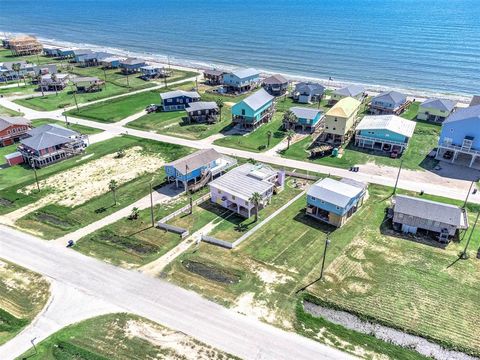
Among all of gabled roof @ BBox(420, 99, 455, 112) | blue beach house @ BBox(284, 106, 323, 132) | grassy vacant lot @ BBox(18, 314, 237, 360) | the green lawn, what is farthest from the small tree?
gabled roof @ BBox(420, 99, 455, 112)

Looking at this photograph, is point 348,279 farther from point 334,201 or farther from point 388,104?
point 388,104

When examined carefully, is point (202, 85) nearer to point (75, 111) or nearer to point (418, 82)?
point (75, 111)

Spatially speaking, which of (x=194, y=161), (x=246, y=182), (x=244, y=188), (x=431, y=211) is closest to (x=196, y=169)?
(x=194, y=161)

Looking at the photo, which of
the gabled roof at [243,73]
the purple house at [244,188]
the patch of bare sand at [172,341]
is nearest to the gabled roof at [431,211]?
the purple house at [244,188]

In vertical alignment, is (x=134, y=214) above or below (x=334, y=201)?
below

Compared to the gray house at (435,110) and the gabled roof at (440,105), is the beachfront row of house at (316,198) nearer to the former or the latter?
the gray house at (435,110)
